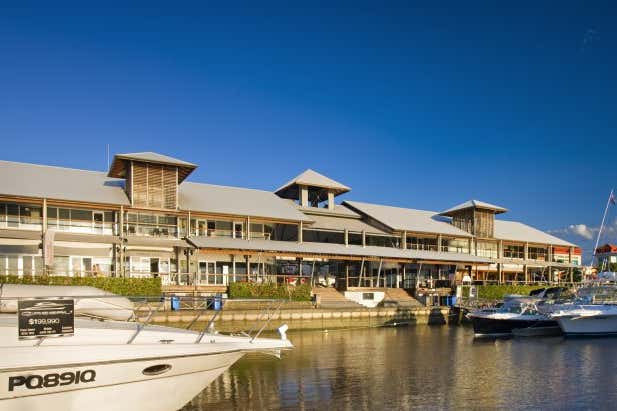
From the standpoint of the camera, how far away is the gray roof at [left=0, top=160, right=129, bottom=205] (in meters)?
30.0

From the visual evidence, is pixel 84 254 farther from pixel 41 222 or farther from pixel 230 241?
pixel 230 241

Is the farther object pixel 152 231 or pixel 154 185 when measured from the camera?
pixel 152 231

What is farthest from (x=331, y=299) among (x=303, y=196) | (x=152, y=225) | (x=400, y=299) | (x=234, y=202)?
(x=152, y=225)

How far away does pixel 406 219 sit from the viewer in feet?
158

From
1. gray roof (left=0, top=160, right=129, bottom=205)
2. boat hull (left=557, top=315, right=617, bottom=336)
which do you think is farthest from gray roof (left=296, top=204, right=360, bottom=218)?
boat hull (left=557, top=315, right=617, bottom=336)

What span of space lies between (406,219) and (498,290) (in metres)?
9.88

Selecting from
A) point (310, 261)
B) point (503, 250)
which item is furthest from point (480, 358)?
point (503, 250)

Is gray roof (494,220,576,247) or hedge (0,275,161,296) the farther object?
gray roof (494,220,576,247)

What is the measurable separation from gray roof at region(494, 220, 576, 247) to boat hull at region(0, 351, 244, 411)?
46317mm

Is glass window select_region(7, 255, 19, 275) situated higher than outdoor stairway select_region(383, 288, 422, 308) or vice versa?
glass window select_region(7, 255, 19, 275)

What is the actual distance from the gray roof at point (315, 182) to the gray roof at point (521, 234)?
17620 mm

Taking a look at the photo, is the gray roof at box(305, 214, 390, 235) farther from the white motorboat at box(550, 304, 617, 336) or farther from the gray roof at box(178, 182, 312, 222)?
the white motorboat at box(550, 304, 617, 336)

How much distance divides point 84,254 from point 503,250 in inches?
1562

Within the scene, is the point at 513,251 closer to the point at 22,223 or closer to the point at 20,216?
the point at 22,223
